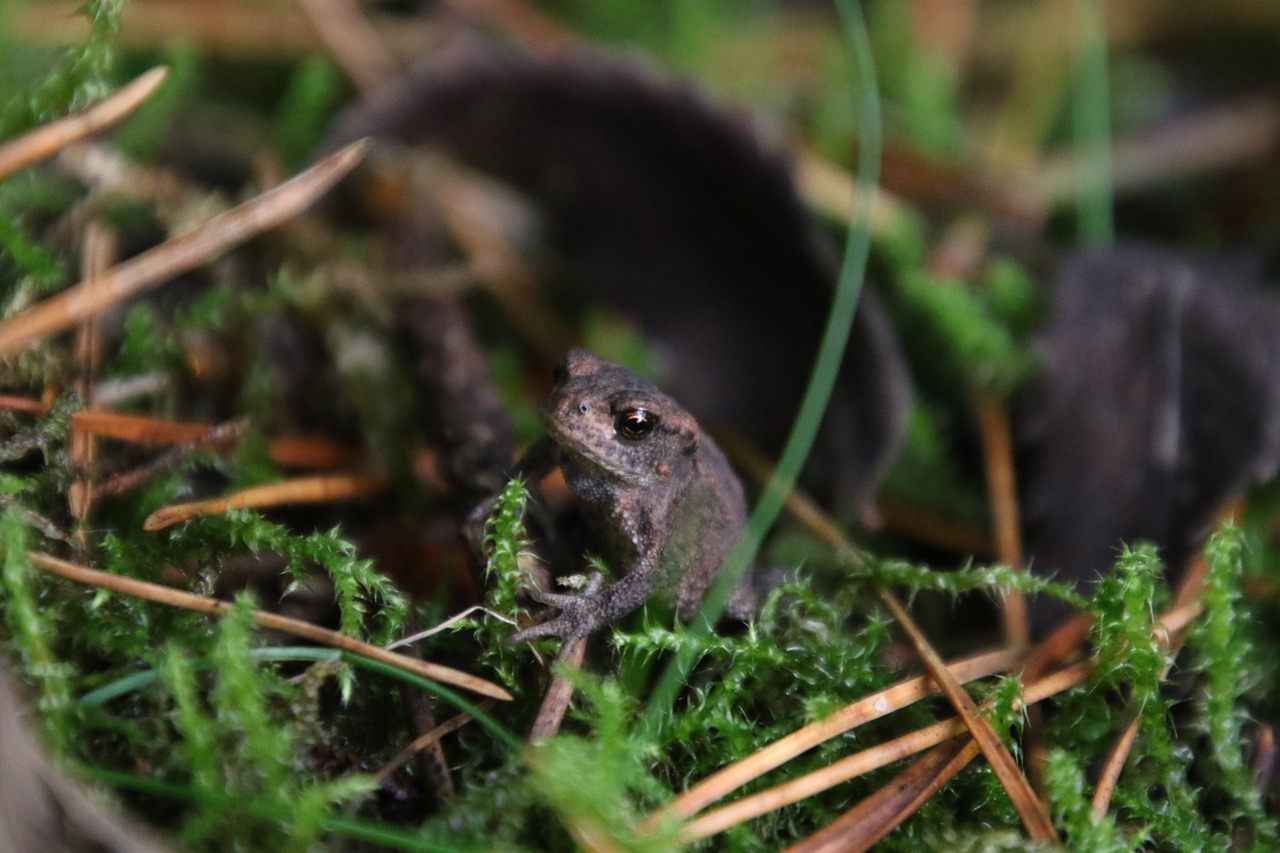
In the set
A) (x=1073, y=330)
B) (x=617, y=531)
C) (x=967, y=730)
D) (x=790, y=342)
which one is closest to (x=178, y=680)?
(x=617, y=531)

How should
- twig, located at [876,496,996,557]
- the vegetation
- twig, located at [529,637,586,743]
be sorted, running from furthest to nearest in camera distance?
twig, located at [876,496,996,557], twig, located at [529,637,586,743], the vegetation

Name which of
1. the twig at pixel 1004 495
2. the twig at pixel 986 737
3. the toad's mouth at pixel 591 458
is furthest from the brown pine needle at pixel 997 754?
the toad's mouth at pixel 591 458

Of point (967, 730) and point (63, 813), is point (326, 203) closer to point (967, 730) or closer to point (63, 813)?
point (63, 813)

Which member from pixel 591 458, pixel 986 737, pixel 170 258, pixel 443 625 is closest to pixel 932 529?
pixel 986 737

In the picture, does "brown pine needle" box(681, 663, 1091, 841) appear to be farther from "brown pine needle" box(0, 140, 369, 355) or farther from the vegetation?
"brown pine needle" box(0, 140, 369, 355)

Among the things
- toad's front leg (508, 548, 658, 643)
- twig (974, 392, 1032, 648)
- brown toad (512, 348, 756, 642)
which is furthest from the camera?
twig (974, 392, 1032, 648)

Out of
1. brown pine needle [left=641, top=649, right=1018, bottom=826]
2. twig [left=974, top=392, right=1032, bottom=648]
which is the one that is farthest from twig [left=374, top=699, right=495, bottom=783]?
twig [left=974, top=392, right=1032, bottom=648]

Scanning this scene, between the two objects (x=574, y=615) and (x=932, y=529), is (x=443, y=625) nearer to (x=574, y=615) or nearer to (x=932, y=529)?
(x=574, y=615)
